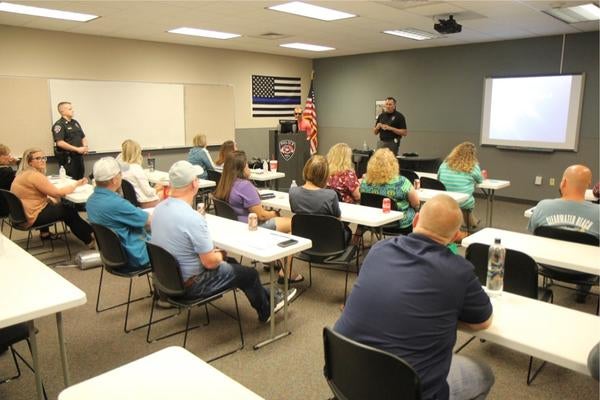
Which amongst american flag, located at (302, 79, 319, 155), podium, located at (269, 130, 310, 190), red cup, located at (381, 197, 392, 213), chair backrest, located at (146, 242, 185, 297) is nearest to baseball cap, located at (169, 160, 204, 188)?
chair backrest, located at (146, 242, 185, 297)

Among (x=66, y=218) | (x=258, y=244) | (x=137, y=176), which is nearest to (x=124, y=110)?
(x=137, y=176)

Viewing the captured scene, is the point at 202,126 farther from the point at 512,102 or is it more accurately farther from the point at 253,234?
the point at 253,234

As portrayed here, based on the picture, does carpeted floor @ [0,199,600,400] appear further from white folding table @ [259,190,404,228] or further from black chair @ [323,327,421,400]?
black chair @ [323,327,421,400]

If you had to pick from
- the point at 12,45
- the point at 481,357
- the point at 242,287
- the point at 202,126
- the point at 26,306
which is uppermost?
the point at 12,45

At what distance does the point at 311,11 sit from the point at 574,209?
13.4ft

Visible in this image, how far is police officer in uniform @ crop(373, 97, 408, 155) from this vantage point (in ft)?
26.6

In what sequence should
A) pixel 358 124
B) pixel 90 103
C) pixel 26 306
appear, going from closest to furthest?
pixel 26 306 < pixel 90 103 < pixel 358 124

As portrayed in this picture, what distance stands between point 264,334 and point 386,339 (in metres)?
1.84

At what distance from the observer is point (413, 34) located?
24.4 feet

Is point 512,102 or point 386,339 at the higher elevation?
point 512,102

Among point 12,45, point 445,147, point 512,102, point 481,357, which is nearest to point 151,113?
point 12,45

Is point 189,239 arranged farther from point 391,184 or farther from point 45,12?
point 45,12

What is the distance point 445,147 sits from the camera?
353 inches

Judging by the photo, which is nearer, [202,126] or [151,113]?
[151,113]
